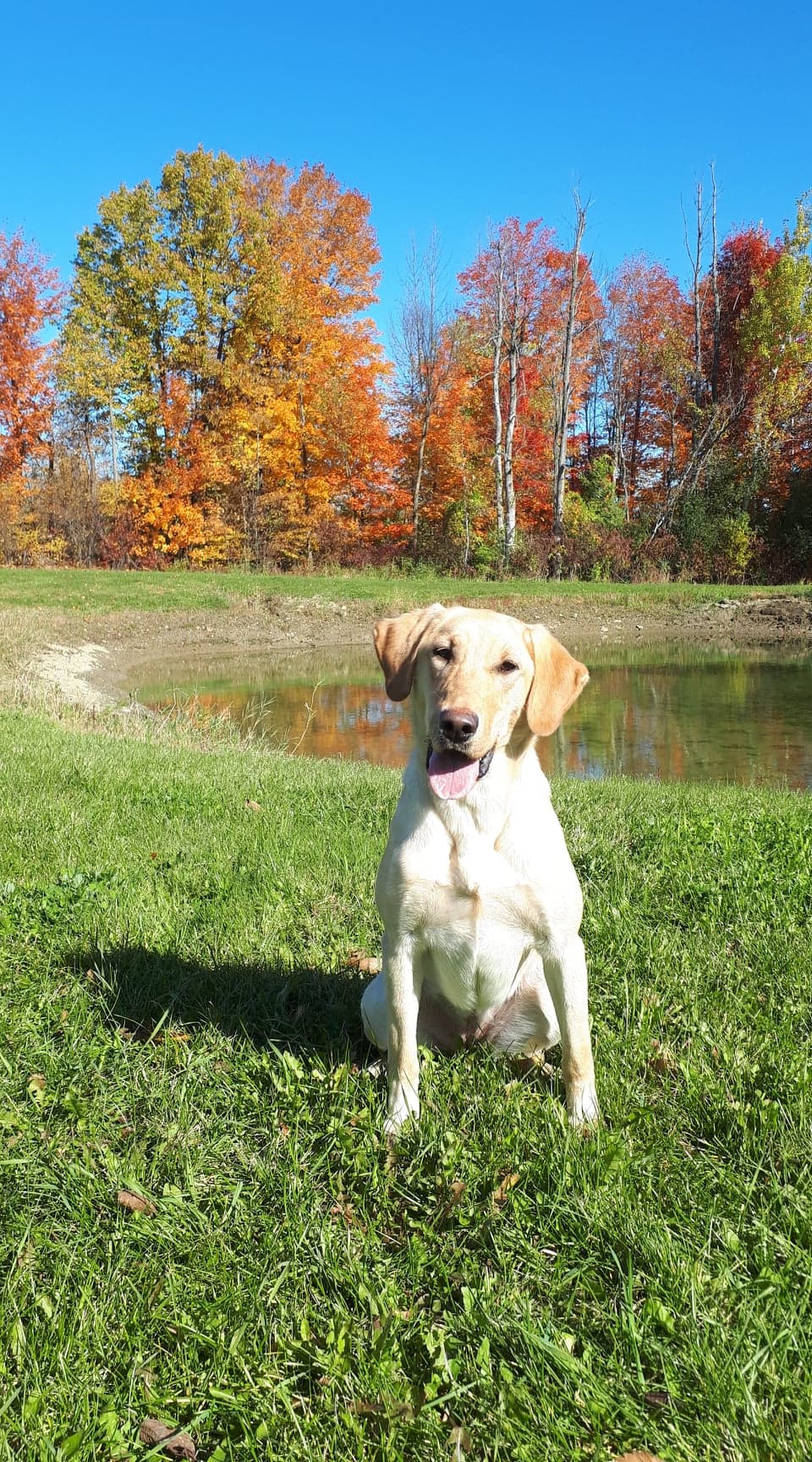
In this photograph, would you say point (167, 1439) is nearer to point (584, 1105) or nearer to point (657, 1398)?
point (657, 1398)

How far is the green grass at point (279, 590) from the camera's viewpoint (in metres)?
23.9

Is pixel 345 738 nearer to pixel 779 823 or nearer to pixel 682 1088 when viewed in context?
pixel 779 823

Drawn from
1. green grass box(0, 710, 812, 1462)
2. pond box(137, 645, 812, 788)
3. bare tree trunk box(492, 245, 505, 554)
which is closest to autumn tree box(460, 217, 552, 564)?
bare tree trunk box(492, 245, 505, 554)

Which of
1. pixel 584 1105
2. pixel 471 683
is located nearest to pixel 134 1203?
pixel 584 1105

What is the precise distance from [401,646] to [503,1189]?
5.25 ft

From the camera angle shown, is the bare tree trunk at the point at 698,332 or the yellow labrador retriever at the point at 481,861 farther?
the bare tree trunk at the point at 698,332

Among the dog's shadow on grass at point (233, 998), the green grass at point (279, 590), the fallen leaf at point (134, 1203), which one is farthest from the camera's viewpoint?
the green grass at point (279, 590)

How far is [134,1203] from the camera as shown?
227cm

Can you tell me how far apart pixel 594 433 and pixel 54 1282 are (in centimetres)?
4821

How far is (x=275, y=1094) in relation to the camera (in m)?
2.69

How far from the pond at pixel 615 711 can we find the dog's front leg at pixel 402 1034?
734 centimetres

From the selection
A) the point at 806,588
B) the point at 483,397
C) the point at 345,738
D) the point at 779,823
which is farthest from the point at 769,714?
the point at 483,397

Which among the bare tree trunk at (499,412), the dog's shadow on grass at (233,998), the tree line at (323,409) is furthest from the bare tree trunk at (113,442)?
the dog's shadow on grass at (233,998)

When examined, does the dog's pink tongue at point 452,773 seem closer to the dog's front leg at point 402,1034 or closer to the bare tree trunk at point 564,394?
the dog's front leg at point 402,1034
